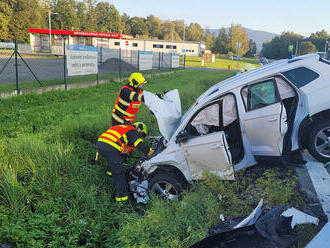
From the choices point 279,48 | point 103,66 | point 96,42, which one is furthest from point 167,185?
point 279,48

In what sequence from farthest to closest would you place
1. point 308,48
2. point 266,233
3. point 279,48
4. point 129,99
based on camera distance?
point 279,48
point 308,48
point 129,99
point 266,233

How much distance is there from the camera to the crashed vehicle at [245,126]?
4371mm

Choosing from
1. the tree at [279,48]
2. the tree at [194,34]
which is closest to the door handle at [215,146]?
the tree at [279,48]

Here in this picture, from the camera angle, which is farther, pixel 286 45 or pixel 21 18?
pixel 286 45

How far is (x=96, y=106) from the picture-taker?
10031mm

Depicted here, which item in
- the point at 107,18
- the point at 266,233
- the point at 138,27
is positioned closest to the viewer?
the point at 266,233

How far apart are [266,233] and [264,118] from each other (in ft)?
7.48

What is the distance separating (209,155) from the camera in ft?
14.1

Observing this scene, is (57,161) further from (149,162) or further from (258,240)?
(258,240)

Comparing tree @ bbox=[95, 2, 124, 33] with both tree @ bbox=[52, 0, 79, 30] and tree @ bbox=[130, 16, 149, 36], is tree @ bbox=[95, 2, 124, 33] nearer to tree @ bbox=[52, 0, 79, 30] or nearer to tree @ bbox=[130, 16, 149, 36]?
tree @ bbox=[130, 16, 149, 36]

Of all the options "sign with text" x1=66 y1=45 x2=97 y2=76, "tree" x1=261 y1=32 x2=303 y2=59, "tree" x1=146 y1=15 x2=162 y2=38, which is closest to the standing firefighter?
"sign with text" x1=66 y1=45 x2=97 y2=76

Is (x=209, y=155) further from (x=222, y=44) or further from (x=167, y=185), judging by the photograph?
(x=222, y=44)

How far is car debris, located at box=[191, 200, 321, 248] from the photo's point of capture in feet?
7.79

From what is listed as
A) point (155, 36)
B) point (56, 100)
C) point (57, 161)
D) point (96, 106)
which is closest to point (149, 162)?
point (57, 161)
